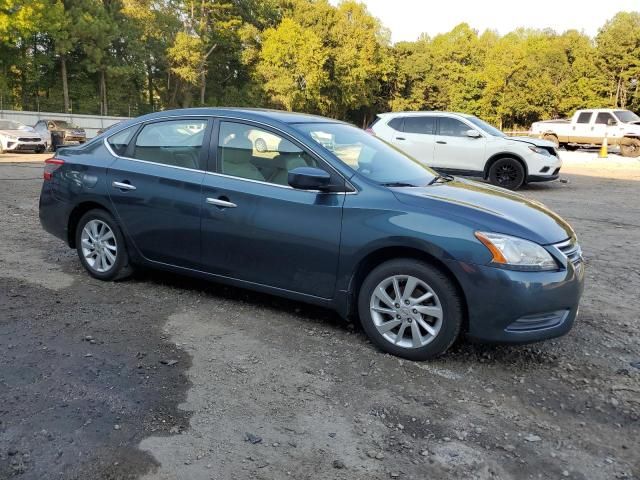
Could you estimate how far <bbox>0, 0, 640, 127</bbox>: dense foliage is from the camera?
39188mm

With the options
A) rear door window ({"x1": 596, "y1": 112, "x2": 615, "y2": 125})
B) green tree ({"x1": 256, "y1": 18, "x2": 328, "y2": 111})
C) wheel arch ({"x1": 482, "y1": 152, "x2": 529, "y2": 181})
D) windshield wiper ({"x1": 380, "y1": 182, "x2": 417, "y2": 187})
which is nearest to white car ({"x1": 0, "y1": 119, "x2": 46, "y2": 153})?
wheel arch ({"x1": 482, "y1": 152, "x2": 529, "y2": 181})

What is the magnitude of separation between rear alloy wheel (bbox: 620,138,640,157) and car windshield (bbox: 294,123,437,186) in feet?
72.0

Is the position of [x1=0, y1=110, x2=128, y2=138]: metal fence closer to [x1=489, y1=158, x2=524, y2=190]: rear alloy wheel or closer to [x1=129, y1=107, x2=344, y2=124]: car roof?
[x1=489, y1=158, x2=524, y2=190]: rear alloy wheel

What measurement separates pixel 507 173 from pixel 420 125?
229 cm

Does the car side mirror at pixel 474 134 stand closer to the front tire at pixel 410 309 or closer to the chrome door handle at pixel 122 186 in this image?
the chrome door handle at pixel 122 186

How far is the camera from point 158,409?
10.2 ft

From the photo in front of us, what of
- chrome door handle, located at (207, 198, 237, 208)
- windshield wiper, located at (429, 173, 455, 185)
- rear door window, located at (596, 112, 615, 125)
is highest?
rear door window, located at (596, 112, 615, 125)

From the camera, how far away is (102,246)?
523cm

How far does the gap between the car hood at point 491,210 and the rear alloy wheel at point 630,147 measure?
2210 centimetres

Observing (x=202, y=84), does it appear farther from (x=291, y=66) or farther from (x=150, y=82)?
(x=291, y=66)

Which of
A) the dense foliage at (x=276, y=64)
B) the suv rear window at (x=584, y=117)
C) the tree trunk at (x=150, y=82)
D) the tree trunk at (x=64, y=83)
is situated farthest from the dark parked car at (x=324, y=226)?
the tree trunk at (x=150, y=82)

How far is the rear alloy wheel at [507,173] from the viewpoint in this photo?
510 inches

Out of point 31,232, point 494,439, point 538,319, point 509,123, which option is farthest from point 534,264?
point 509,123

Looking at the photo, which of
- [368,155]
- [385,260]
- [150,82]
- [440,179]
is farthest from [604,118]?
[150,82]
